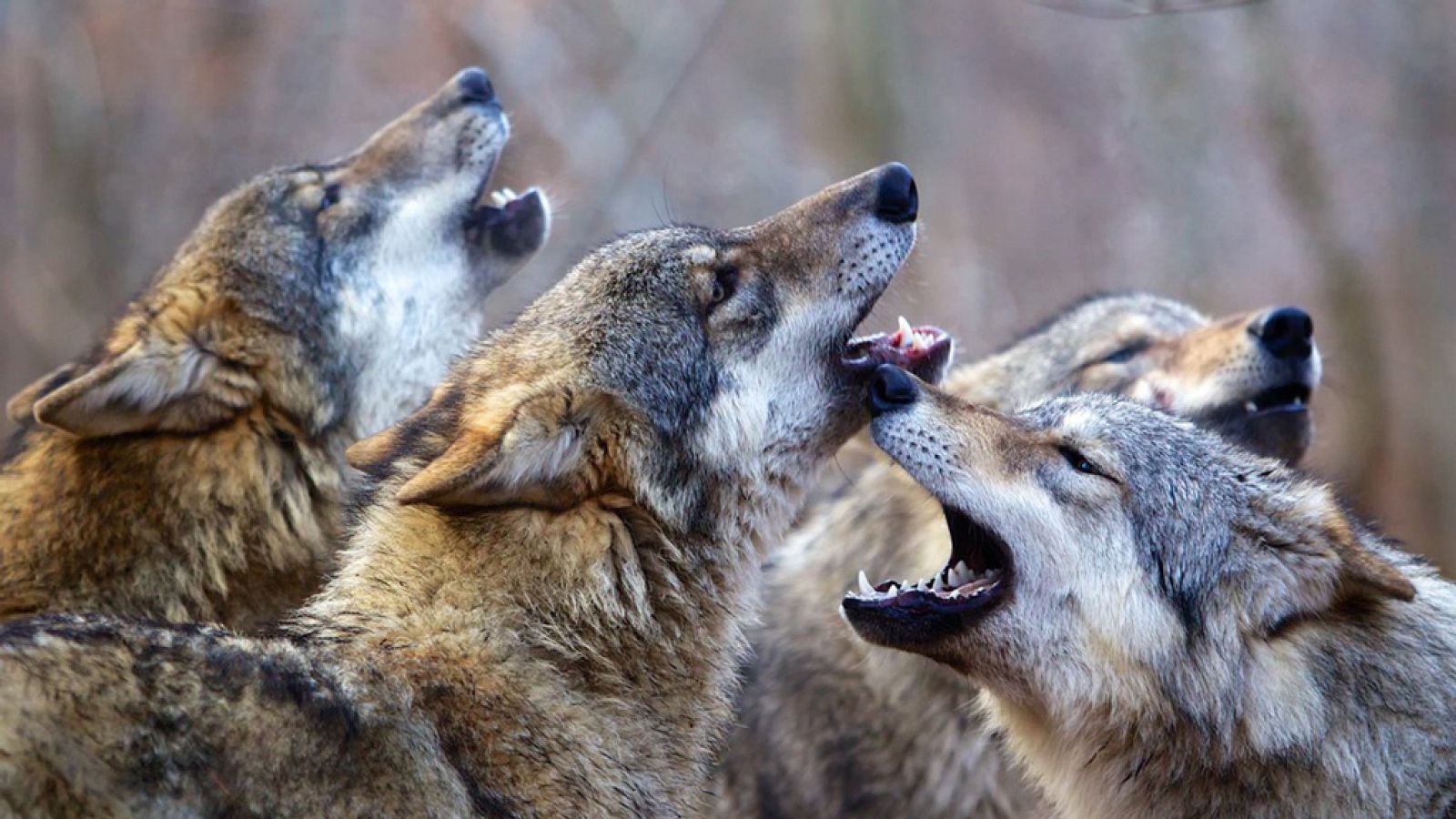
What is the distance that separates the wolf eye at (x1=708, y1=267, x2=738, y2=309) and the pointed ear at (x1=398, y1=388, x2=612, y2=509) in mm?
511

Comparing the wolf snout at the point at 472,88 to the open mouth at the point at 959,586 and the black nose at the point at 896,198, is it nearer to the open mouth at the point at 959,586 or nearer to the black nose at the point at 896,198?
the black nose at the point at 896,198

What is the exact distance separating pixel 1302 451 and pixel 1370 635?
1.96 m

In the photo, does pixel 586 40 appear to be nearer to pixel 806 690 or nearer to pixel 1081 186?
pixel 1081 186

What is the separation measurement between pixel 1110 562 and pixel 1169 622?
208 mm

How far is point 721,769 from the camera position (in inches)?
220

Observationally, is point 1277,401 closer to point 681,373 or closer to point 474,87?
point 681,373

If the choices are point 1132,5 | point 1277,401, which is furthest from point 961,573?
point 1132,5

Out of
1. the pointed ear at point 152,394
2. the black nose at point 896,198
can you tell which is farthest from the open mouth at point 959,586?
the pointed ear at point 152,394

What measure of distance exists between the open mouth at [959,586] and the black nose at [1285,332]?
191 cm

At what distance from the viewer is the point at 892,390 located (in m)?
4.16

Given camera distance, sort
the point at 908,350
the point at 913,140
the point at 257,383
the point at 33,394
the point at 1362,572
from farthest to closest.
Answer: the point at 913,140 → the point at 33,394 → the point at 257,383 → the point at 908,350 → the point at 1362,572

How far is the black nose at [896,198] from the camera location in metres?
4.54

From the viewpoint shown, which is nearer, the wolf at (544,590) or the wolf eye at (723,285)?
the wolf at (544,590)

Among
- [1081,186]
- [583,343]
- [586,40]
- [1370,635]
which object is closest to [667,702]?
[583,343]
